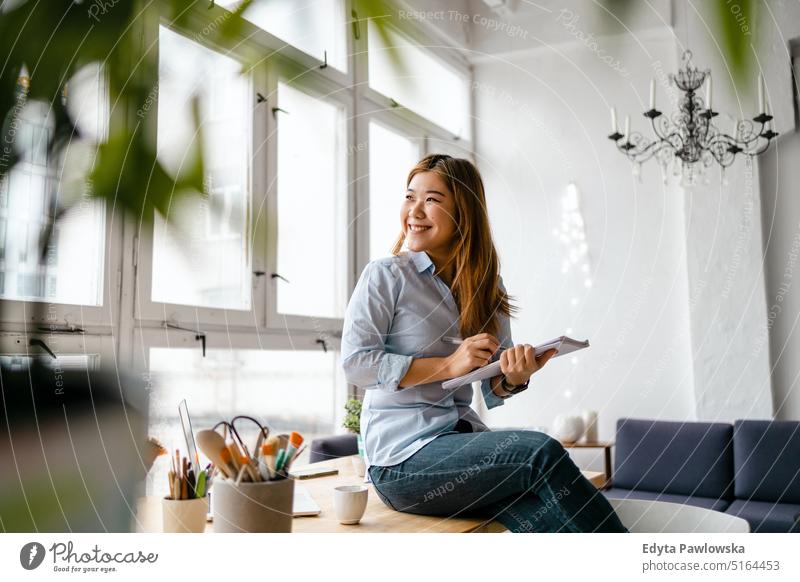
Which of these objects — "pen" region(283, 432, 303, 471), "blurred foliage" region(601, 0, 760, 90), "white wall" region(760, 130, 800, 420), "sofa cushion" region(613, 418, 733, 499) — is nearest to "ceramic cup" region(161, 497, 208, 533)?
"pen" region(283, 432, 303, 471)

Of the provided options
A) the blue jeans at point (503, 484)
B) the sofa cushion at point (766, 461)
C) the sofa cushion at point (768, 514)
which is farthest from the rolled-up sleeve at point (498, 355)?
the sofa cushion at point (766, 461)

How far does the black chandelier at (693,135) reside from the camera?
2.11m

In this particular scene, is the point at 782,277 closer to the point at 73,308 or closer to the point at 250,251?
the point at 73,308

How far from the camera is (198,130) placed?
0.21 metres

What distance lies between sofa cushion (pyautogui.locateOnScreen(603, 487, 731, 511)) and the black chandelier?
3.65 feet

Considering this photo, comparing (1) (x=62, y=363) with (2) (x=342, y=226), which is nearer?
(1) (x=62, y=363)

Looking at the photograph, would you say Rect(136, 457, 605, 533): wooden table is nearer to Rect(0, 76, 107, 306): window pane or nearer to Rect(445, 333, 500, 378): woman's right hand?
Rect(445, 333, 500, 378): woman's right hand

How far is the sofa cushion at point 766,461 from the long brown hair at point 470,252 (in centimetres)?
175

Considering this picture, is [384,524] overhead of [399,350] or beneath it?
beneath

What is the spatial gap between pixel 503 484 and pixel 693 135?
1846 millimetres

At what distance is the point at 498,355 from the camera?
1026 mm

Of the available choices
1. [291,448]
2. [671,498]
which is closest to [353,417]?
[291,448]

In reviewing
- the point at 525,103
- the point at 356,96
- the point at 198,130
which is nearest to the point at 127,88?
the point at 198,130
